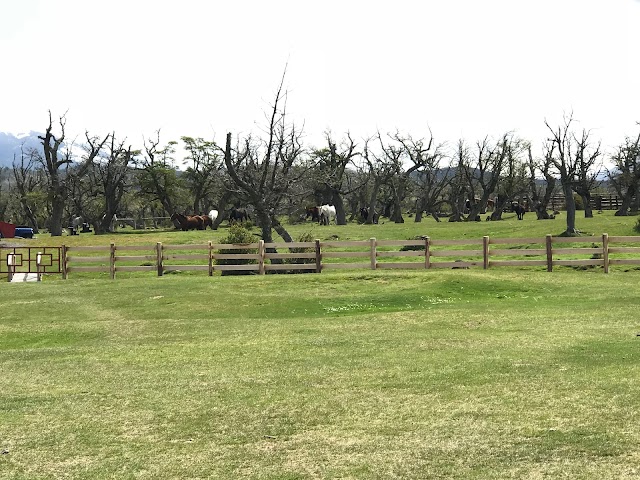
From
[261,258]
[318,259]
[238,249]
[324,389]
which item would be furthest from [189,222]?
[324,389]

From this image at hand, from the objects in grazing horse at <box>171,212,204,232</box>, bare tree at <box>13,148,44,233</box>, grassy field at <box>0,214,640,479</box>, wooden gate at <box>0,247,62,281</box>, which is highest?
bare tree at <box>13,148,44,233</box>

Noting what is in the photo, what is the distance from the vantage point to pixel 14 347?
13.8m

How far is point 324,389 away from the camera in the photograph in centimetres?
898

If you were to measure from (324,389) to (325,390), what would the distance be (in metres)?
0.06

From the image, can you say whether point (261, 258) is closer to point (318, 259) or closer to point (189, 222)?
point (318, 259)

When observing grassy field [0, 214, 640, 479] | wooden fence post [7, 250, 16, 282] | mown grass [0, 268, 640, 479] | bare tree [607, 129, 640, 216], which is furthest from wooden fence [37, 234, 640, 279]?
bare tree [607, 129, 640, 216]

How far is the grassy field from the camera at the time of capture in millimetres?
6289

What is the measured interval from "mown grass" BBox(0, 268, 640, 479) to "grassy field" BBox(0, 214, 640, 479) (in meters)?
0.03

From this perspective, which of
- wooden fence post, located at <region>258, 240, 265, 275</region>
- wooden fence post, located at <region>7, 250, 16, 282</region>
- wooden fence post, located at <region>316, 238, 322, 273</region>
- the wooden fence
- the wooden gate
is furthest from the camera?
the wooden gate

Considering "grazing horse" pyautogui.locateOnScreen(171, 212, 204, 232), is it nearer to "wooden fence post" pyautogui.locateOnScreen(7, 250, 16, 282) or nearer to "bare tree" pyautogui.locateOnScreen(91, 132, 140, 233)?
"bare tree" pyautogui.locateOnScreen(91, 132, 140, 233)

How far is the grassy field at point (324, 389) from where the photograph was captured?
6.29m

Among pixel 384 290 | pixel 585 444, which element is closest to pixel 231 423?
pixel 585 444

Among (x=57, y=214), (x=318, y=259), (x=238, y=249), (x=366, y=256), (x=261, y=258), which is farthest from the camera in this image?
(x=57, y=214)

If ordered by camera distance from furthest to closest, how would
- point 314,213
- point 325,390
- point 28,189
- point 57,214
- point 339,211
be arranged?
point 28,189 → point 314,213 → point 339,211 → point 57,214 → point 325,390
